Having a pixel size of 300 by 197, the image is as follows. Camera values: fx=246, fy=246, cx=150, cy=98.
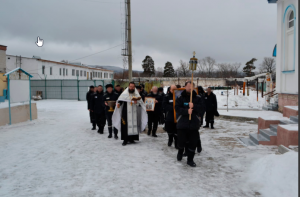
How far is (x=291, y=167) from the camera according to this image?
432cm

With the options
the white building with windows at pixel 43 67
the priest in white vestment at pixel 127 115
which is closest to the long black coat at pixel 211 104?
the priest in white vestment at pixel 127 115

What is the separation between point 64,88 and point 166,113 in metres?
22.4

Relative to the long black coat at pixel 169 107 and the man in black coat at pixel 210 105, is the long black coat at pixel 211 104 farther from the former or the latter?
the long black coat at pixel 169 107

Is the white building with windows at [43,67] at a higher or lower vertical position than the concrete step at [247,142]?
higher

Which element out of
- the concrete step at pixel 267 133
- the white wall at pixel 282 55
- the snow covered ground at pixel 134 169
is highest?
the white wall at pixel 282 55

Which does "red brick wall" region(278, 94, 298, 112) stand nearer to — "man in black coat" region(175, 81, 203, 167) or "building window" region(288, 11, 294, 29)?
"building window" region(288, 11, 294, 29)

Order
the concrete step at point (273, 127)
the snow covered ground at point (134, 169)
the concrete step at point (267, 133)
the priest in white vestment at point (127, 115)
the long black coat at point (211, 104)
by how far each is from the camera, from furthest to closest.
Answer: the long black coat at point (211, 104)
the priest in white vestment at point (127, 115)
the concrete step at point (273, 127)
the concrete step at point (267, 133)
the snow covered ground at point (134, 169)

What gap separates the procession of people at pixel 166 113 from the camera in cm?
548

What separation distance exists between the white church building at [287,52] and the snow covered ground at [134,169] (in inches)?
221

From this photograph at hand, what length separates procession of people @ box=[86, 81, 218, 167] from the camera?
5.48 m

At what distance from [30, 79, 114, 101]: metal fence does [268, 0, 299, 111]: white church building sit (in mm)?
17232

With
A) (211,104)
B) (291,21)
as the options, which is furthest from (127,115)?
(291,21)

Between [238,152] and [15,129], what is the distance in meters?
8.54

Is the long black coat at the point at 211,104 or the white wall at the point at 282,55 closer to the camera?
the long black coat at the point at 211,104
